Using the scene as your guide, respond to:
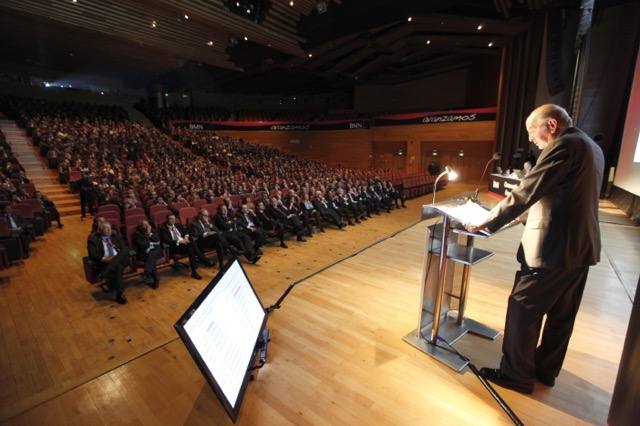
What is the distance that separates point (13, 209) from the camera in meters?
5.64

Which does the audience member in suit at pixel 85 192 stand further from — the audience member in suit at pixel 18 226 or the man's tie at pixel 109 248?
the man's tie at pixel 109 248

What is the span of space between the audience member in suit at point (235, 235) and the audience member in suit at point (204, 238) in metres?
0.17

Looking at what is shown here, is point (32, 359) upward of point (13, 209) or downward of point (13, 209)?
downward

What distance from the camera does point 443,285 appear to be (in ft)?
7.34

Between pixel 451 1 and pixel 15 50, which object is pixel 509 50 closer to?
pixel 451 1

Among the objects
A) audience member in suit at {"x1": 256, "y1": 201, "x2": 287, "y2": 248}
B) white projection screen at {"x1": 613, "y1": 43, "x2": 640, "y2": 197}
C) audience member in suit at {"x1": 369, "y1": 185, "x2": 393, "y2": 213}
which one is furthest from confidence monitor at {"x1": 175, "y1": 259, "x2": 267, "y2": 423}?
white projection screen at {"x1": 613, "y1": 43, "x2": 640, "y2": 197}

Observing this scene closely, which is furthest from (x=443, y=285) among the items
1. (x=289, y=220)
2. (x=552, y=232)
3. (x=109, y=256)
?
(x=289, y=220)

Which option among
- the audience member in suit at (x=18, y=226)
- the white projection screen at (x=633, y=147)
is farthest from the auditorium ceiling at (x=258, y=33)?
the audience member in suit at (x=18, y=226)

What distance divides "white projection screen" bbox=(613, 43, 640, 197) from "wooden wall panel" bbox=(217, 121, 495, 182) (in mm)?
7482

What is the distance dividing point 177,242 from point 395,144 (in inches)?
604

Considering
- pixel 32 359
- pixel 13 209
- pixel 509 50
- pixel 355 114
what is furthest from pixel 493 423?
pixel 355 114

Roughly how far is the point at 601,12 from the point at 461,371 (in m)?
12.6

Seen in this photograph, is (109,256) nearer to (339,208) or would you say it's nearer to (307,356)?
(307,356)

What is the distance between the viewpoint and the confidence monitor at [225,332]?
1.27m
